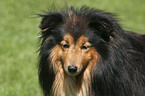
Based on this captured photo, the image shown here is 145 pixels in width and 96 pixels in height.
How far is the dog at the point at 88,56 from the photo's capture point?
4469 mm

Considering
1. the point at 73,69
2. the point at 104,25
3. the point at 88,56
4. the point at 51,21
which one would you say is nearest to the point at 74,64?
the point at 73,69

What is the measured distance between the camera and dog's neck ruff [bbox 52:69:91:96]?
4.72 metres

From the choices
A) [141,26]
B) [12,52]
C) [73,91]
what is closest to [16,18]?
[12,52]

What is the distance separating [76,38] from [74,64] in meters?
0.45

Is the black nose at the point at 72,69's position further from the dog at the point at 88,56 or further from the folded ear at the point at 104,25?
the folded ear at the point at 104,25

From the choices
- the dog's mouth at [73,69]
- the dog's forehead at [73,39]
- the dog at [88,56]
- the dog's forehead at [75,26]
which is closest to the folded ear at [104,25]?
the dog at [88,56]

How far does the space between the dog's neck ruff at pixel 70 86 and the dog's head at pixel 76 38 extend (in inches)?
6.9

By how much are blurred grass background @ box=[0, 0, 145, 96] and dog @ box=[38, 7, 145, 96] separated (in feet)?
1.55

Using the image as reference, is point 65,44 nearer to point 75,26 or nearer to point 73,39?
point 73,39

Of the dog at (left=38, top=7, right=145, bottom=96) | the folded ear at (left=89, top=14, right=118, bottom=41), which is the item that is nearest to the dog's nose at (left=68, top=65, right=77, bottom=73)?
the dog at (left=38, top=7, right=145, bottom=96)

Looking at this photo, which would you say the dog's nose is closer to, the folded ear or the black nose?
the black nose

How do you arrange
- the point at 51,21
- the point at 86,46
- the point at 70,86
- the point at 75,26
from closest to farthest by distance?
1. the point at 86,46
2. the point at 75,26
3. the point at 51,21
4. the point at 70,86

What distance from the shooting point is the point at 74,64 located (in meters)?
4.29

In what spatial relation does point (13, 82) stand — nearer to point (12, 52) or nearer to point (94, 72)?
point (12, 52)
